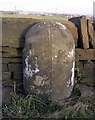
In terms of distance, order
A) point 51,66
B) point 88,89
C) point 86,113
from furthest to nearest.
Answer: point 88,89 → point 51,66 → point 86,113

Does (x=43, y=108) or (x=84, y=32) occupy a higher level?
(x=84, y=32)

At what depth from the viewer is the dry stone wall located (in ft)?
17.9

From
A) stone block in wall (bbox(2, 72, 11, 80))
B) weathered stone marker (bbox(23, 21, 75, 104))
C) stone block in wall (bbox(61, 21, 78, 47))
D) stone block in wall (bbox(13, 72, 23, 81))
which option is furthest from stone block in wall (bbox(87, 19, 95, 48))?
stone block in wall (bbox(2, 72, 11, 80))

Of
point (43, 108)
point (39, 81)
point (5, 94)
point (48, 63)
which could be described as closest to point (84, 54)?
point (48, 63)

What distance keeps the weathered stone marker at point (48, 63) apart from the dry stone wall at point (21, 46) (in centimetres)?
34

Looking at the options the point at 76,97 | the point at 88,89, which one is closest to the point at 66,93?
the point at 76,97

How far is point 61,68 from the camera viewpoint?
5.09 meters

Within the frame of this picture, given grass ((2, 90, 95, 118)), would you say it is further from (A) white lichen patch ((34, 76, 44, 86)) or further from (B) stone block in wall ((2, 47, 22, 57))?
(B) stone block in wall ((2, 47, 22, 57))

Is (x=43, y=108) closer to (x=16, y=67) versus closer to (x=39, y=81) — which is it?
(x=39, y=81)

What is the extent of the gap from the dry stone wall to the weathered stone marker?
34 centimetres

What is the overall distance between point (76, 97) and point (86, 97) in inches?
6.6

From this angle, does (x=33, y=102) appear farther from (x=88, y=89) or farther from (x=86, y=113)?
(x=88, y=89)

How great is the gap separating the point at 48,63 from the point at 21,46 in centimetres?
67

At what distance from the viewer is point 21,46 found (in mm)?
5438
